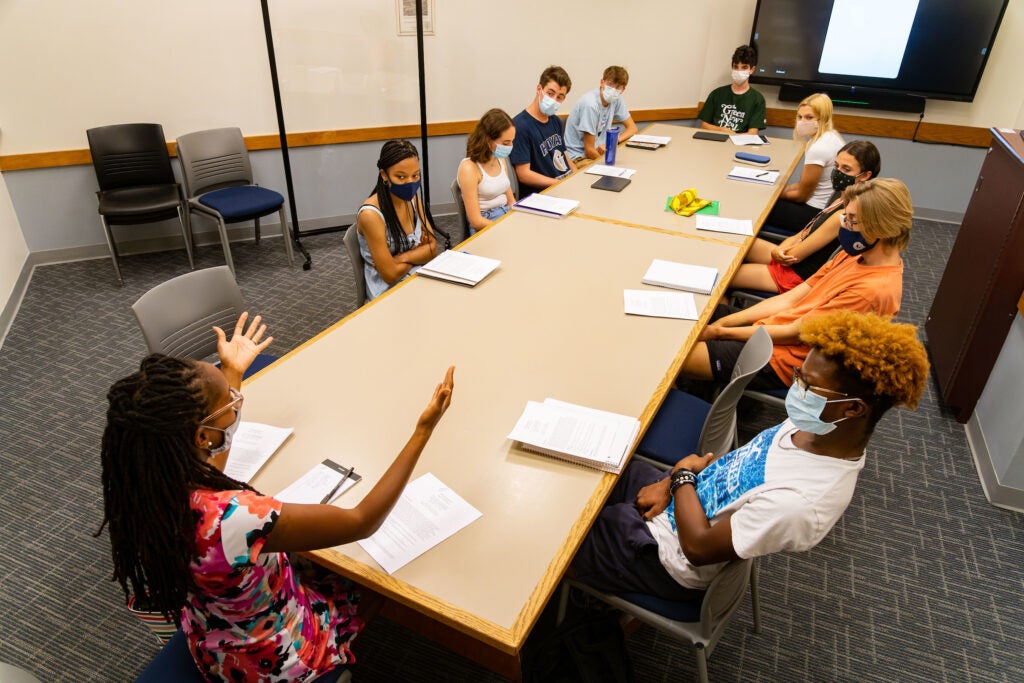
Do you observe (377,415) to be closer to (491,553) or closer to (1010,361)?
(491,553)

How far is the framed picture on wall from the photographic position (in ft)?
15.6

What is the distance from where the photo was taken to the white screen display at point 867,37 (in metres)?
5.42

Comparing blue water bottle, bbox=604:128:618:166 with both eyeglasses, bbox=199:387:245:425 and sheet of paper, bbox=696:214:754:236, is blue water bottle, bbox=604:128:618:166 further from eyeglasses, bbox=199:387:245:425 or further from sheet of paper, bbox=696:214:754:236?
eyeglasses, bbox=199:387:245:425

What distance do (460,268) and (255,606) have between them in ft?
5.45

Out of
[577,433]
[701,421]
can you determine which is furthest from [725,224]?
[577,433]

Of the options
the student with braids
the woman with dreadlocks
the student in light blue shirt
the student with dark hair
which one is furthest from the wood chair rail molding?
the student with braids

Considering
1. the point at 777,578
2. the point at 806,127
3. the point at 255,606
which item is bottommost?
the point at 777,578

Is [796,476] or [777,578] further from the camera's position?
[777,578]

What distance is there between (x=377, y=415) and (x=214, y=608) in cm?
69

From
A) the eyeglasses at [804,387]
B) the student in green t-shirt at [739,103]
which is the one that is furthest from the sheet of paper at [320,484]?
the student in green t-shirt at [739,103]

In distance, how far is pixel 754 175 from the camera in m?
4.08

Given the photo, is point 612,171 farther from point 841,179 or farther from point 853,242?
point 853,242

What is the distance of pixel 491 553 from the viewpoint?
57.7 inches

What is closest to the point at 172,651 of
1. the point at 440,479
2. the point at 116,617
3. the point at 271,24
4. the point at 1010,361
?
the point at 440,479
